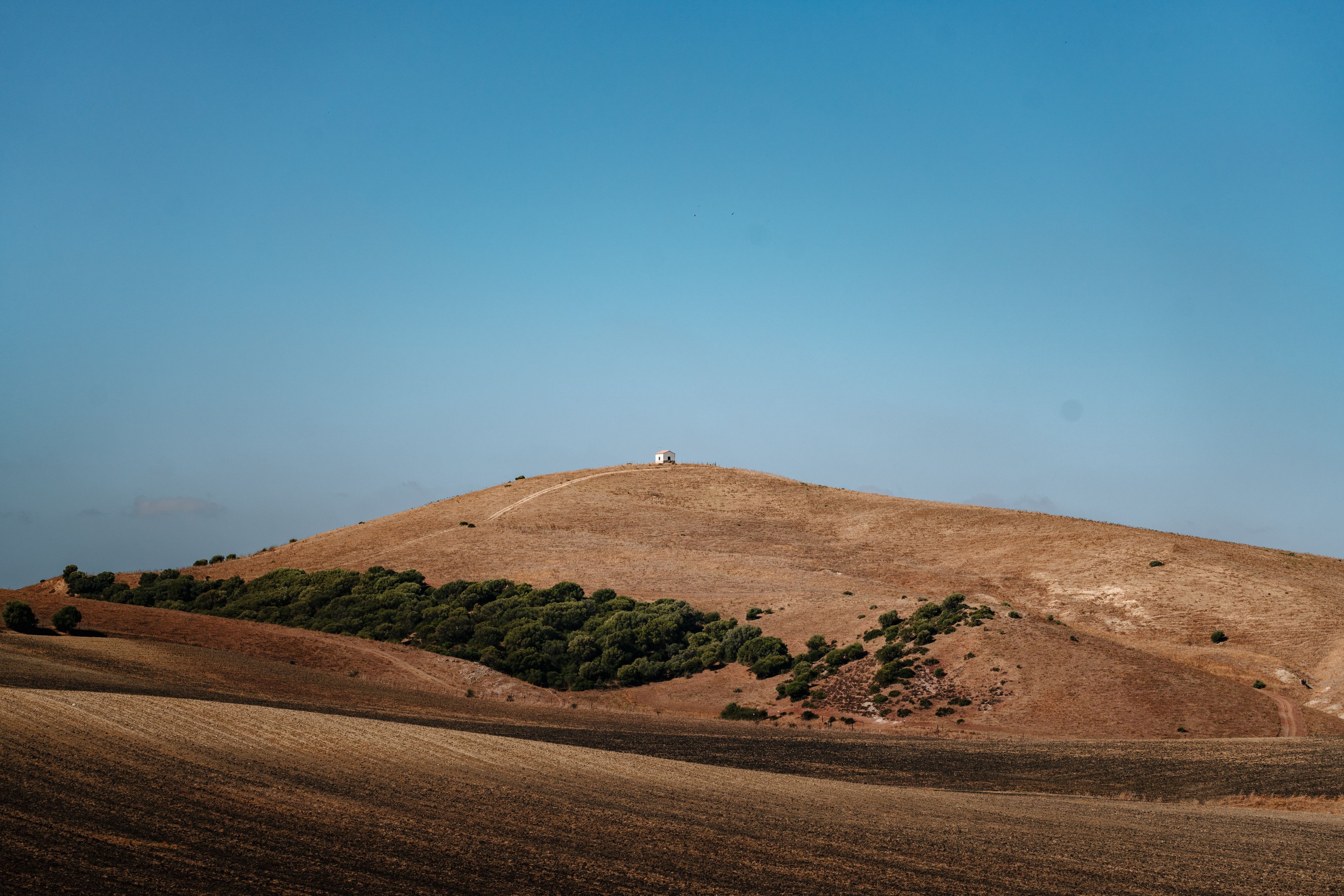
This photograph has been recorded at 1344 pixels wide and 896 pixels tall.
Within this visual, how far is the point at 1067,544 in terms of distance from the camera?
6950 centimetres

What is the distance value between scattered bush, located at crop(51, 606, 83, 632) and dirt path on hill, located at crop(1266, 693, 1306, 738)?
54.0 m

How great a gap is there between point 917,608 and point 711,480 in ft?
187

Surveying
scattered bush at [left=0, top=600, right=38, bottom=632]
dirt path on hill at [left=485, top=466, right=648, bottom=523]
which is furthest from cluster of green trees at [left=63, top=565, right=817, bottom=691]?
dirt path on hill at [left=485, top=466, right=648, bottom=523]

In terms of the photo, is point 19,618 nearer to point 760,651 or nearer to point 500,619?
point 500,619

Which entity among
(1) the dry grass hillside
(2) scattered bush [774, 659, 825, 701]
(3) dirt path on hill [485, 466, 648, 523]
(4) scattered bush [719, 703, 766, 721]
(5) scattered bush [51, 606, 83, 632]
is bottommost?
(4) scattered bush [719, 703, 766, 721]

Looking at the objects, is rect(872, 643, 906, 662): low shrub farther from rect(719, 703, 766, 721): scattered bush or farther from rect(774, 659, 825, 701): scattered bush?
rect(719, 703, 766, 721): scattered bush

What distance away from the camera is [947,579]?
218 feet

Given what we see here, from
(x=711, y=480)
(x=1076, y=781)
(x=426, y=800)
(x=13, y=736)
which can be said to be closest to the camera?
(x=426, y=800)

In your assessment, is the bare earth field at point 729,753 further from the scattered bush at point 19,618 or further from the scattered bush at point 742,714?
the scattered bush at point 19,618

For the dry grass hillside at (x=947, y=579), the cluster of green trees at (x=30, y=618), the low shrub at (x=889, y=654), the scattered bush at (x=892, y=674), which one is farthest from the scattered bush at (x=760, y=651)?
the cluster of green trees at (x=30, y=618)

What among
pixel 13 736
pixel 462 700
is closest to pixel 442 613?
pixel 462 700

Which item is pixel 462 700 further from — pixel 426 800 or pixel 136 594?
pixel 136 594

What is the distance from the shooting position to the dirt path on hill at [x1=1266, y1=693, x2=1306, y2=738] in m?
35.4

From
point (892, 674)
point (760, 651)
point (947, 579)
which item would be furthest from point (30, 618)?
point (947, 579)
